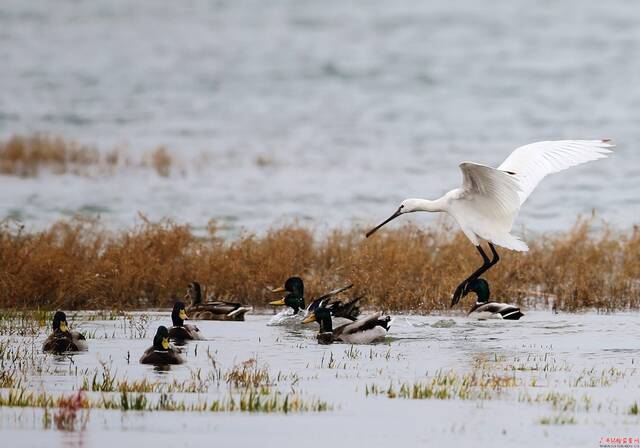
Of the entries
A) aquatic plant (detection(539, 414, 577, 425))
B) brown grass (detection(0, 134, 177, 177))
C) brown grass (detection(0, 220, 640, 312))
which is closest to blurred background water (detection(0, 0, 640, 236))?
brown grass (detection(0, 134, 177, 177))

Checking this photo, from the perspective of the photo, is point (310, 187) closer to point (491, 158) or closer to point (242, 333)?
point (491, 158)

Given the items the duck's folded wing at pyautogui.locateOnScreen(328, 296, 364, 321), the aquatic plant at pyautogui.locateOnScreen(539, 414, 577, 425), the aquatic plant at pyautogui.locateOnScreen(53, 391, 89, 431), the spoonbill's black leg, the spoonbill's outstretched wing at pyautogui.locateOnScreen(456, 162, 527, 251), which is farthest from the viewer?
the spoonbill's black leg

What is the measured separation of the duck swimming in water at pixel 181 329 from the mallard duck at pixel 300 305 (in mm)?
1497

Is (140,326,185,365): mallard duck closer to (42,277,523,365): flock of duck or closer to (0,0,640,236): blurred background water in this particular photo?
(42,277,523,365): flock of duck

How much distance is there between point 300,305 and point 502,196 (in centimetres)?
271

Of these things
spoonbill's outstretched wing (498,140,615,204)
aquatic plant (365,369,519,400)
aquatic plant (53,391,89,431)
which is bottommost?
aquatic plant (53,391,89,431)

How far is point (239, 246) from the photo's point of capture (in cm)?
1848

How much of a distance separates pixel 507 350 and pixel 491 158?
73.8ft

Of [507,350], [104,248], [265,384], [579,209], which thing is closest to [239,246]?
[104,248]

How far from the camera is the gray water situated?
9.30m

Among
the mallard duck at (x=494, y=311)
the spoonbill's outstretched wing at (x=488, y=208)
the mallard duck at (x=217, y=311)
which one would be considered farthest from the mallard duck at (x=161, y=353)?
the spoonbill's outstretched wing at (x=488, y=208)

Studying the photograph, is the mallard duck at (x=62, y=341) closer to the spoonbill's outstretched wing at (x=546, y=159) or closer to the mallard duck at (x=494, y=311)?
the mallard duck at (x=494, y=311)

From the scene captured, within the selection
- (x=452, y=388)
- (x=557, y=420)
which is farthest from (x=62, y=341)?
(x=557, y=420)

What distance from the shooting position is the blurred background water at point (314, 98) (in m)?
28.9
